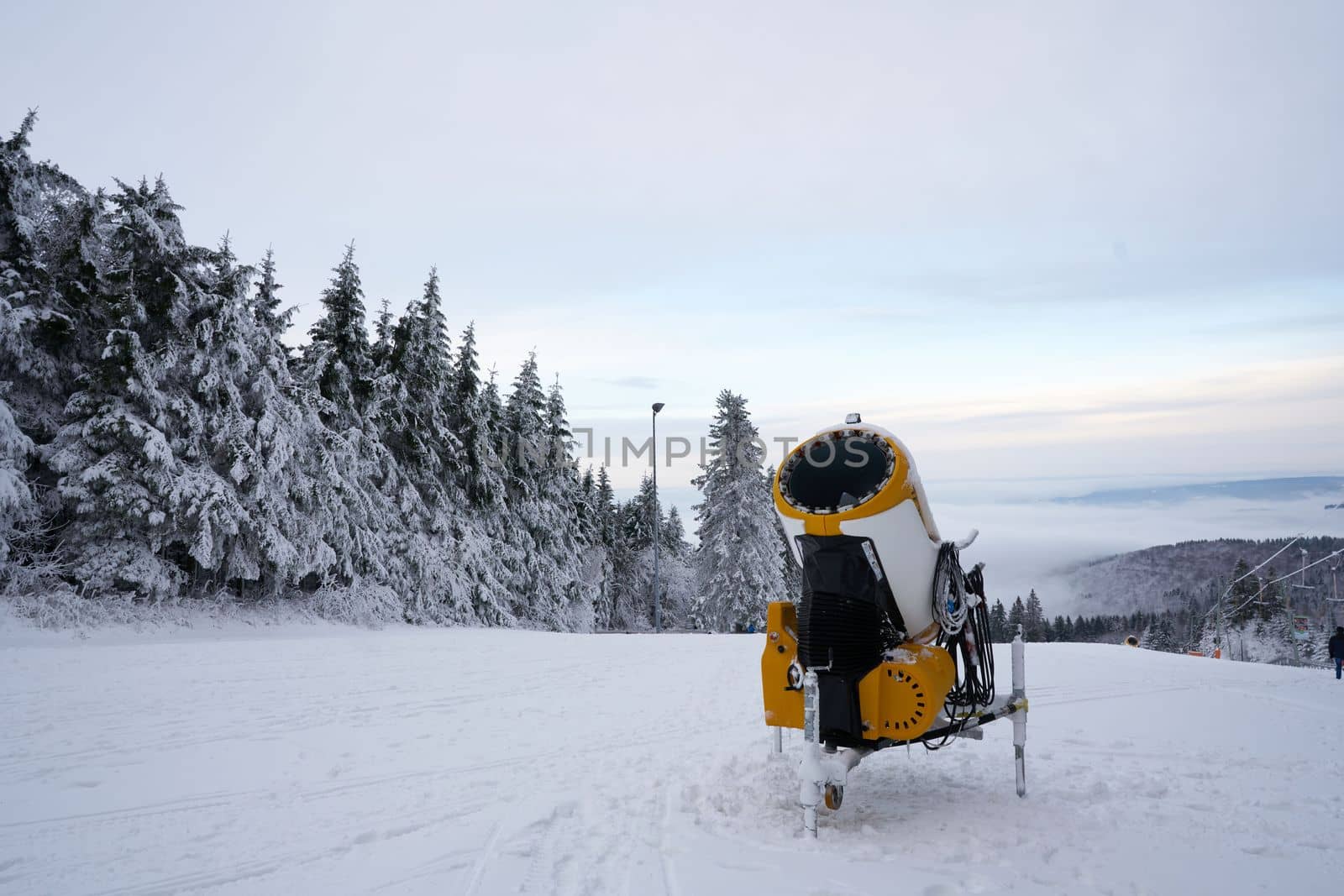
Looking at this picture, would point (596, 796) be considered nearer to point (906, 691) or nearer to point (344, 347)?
point (906, 691)

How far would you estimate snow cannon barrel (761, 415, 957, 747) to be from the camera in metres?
4.23

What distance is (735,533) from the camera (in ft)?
109

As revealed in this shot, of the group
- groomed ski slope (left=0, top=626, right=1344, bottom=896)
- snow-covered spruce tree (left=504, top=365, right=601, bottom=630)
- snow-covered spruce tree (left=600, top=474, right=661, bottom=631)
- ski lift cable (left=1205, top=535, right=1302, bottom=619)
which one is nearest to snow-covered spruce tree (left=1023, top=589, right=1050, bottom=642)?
ski lift cable (left=1205, top=535, right=1302, bottom=619)

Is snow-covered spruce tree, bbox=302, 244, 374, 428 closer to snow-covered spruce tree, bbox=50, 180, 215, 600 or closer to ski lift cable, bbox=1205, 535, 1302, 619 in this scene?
snow-covered spruce tree, bbox=50, 180, 215, 600

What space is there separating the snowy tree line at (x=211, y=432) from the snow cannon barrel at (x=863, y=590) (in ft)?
46.8

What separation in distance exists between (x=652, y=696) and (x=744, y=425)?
1055 inches

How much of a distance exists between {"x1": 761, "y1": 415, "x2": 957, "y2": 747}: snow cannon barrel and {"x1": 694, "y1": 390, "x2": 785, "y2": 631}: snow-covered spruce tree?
27.4 m

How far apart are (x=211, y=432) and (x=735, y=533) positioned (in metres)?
21.9

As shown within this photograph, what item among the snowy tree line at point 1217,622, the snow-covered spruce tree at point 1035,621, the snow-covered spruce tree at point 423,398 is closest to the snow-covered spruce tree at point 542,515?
the snow-covered spruce tree at point 423,398

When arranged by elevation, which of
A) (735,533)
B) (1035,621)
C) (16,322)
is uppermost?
(16,322)

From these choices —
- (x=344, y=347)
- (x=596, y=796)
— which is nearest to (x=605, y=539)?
(x=344, y=347)

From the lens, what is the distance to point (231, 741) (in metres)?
6.29

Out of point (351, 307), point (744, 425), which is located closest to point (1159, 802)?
point (351, 307)

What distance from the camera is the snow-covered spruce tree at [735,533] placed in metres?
32.4
